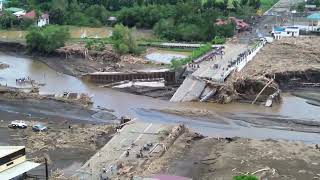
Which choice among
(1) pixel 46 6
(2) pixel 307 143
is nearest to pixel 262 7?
(1) pixel 46 6

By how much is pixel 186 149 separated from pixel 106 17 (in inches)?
1905

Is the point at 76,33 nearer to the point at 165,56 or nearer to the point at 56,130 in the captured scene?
the point at 165,56

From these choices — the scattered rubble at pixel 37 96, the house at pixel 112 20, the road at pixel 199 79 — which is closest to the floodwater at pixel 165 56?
the road at pixel 199 79

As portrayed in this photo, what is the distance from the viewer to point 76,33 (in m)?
Result: 77.0

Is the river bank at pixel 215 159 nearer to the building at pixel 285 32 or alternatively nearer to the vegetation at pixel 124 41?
the vegetation at pixel 124 41

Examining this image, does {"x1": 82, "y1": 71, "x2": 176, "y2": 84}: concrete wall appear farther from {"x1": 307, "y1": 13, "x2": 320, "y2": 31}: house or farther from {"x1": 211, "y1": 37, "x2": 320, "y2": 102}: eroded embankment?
{"x1": 307, "y1": 13, "x2": 320, "y2": 31}: house

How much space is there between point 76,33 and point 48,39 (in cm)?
1163

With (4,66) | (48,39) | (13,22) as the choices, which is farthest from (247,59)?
(13,22)

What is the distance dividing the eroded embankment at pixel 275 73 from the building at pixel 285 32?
14.3 feet

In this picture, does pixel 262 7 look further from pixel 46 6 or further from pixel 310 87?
pixel 310 87

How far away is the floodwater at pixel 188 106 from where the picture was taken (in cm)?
4184

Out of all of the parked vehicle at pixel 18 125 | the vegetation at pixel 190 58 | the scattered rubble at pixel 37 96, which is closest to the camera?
the parked vehicle at pixel 18 125

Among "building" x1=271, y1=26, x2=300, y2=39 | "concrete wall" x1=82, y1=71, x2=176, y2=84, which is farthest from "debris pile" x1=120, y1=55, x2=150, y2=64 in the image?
"building" x1=271, y1=26, x2=300, y2=39

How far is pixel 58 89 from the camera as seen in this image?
53.2 meters
